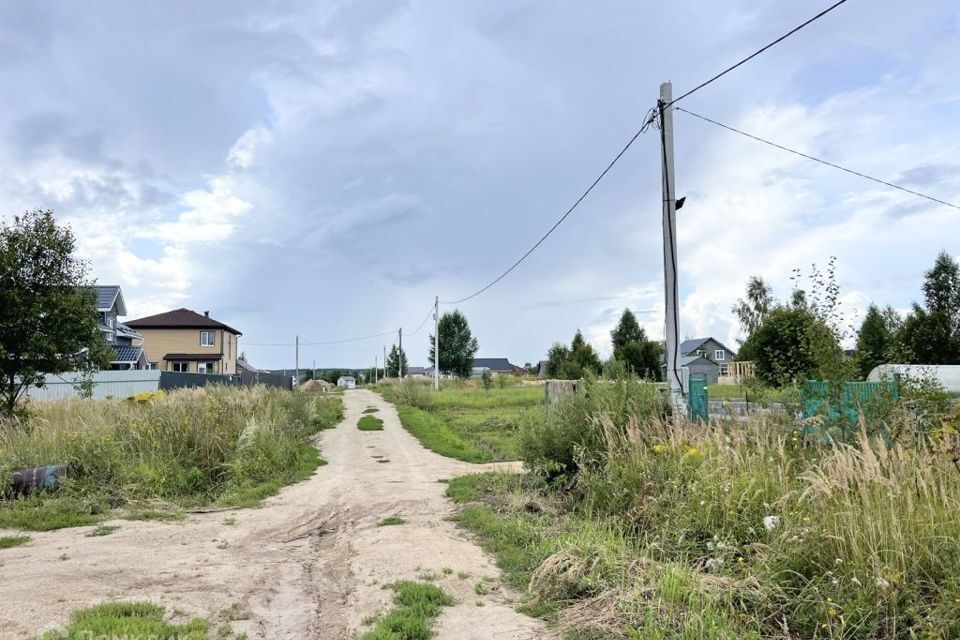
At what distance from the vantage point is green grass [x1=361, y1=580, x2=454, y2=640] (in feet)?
13.3

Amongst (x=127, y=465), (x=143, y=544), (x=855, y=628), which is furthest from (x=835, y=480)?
(x=127, y=465)

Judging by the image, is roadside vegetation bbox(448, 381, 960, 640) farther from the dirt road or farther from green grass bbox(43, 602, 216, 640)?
green grass bbox(43, 602, 216, 640)

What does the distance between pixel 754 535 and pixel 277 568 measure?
14.5ft

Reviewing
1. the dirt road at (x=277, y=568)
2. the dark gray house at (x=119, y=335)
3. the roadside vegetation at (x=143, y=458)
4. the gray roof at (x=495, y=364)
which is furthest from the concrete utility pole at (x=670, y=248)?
the gray roof at (x=495, y=364)

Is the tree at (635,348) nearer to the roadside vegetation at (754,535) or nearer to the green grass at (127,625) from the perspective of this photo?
the roadside vegetation at (754,535)

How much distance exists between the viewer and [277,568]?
606 centimetres

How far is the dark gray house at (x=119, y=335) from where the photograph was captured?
39.7 m

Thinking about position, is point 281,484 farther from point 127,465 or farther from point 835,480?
point 835,480

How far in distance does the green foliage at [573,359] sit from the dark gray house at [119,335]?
91.5 ft

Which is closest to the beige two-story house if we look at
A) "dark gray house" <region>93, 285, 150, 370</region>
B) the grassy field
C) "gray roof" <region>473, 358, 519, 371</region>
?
"dark gray house" <region>93, 285, 150, 370</region>

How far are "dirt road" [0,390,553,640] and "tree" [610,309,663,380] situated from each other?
4151 millimetres

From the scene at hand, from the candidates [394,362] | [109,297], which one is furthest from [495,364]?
[109,297]

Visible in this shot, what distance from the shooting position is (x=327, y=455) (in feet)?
48.6

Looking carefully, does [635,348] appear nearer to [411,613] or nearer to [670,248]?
[670,248]
